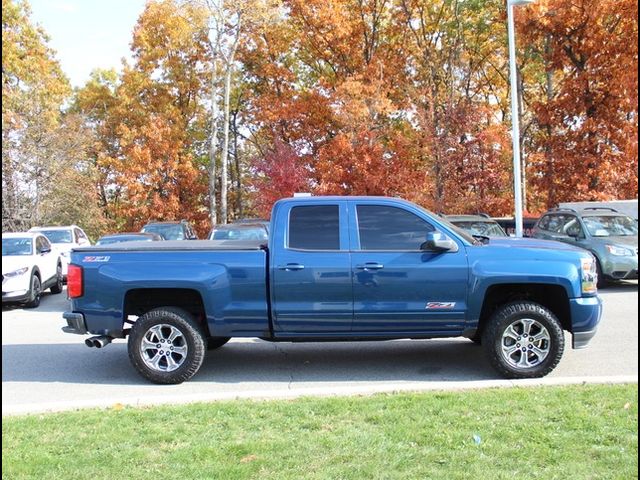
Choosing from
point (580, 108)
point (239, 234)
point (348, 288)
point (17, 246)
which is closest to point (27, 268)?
A: point (17, 246)

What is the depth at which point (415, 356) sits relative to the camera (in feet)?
25.1

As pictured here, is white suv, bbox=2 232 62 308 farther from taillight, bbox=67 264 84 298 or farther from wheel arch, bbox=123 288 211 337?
wheel arch, bbox=123 288 211 337

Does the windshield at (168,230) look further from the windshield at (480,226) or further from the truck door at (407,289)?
the truck door at (407,289)

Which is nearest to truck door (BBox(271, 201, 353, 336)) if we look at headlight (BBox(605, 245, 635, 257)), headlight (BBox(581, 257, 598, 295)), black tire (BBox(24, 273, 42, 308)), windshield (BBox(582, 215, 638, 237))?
headlight (BBox(581, 257, 598, 295))

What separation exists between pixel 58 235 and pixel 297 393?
16.1m

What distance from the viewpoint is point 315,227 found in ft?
21.9

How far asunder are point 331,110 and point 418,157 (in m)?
4.38

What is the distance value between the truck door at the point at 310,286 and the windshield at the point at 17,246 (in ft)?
32.2

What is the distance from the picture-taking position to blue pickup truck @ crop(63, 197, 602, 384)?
6.41m

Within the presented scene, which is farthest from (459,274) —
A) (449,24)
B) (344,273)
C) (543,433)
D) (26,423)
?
(449,24)

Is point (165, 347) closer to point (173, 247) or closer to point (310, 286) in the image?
point (173, 247)

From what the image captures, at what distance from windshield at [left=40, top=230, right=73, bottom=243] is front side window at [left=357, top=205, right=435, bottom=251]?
1522cm

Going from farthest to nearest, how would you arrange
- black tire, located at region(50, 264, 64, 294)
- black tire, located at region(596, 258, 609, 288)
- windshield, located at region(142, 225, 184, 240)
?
1. windshield, located at region(142, 225, 184, 240)
2. black tire, located at region(50, 264, 64, 294)
3. black tire, located at region(596, 258, 609, 288)

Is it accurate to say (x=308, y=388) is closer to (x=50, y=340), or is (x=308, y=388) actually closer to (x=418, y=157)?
(x=50, y=340)
